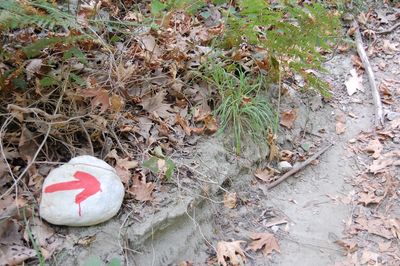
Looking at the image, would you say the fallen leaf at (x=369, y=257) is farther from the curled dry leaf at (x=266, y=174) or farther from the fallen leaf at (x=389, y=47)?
the fallen leaf at (x=389, y=47)

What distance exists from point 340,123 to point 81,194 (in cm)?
260

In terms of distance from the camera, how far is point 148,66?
3.61 meters

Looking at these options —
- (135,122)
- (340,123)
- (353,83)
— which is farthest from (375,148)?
(135,122)

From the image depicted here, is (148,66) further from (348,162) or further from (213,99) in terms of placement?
(348,162)

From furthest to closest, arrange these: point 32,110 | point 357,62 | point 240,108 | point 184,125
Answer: point 357,62
point 240,108
point 184,125
point 32,110

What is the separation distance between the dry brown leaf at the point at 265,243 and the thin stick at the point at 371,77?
1734 millimetres

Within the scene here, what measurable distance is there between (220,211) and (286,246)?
516 millimetres

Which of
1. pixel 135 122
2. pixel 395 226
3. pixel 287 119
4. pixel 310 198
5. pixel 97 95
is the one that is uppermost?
pixel 97 95

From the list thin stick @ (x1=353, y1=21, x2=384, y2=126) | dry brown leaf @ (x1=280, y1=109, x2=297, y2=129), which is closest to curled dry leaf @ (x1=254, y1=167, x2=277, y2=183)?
dry brown leaf @ (x1=280, y1=109, x2=297, y2=129)

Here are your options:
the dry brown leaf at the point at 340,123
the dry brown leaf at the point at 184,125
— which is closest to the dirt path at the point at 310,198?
the dry brown leaf at the point at 340,123

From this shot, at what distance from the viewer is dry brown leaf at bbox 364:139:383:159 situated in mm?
3859

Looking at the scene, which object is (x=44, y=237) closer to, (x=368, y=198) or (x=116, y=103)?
(x=116, y=103)

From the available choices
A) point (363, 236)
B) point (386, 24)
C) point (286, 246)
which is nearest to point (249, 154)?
point (286, 246)

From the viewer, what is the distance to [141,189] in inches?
114
